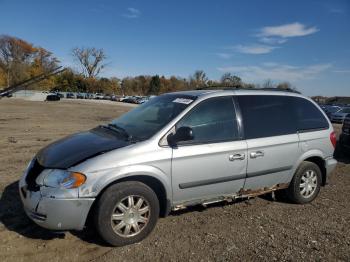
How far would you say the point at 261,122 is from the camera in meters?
5.15

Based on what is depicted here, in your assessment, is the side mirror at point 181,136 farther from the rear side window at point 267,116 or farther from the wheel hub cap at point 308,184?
the wheel hub cap at point 308,184

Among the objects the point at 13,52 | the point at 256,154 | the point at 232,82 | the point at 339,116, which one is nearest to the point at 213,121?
the point at 256,154

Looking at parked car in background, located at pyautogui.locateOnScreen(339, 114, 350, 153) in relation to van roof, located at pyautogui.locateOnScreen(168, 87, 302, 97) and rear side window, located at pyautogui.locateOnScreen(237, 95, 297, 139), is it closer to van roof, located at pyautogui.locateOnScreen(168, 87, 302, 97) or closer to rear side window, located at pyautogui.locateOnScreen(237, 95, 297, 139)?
van roof, located at pyautogui.locateOnScreen(168, 87, 302, 97)

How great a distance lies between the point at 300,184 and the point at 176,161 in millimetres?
2389

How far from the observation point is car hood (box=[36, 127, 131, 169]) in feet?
12.7

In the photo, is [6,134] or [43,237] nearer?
[43,237]

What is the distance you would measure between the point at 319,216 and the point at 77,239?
335 centimetres

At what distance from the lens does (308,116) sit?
5777 mm

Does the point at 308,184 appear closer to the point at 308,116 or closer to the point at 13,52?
the point at 308,116

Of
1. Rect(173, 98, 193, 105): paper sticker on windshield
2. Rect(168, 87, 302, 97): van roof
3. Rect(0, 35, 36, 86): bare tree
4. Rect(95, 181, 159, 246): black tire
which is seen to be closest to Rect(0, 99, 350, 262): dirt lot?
Rect(95, 181, 159, 246): black tire

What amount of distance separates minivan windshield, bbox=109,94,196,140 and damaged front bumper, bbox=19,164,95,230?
990 mm

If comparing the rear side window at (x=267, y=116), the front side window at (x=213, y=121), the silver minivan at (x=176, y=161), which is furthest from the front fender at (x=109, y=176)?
the rear side window at (x=267, y=116)

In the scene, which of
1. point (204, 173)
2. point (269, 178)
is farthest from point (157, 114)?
point (269, 178)

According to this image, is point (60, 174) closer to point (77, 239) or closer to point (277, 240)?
point (77, 239)
